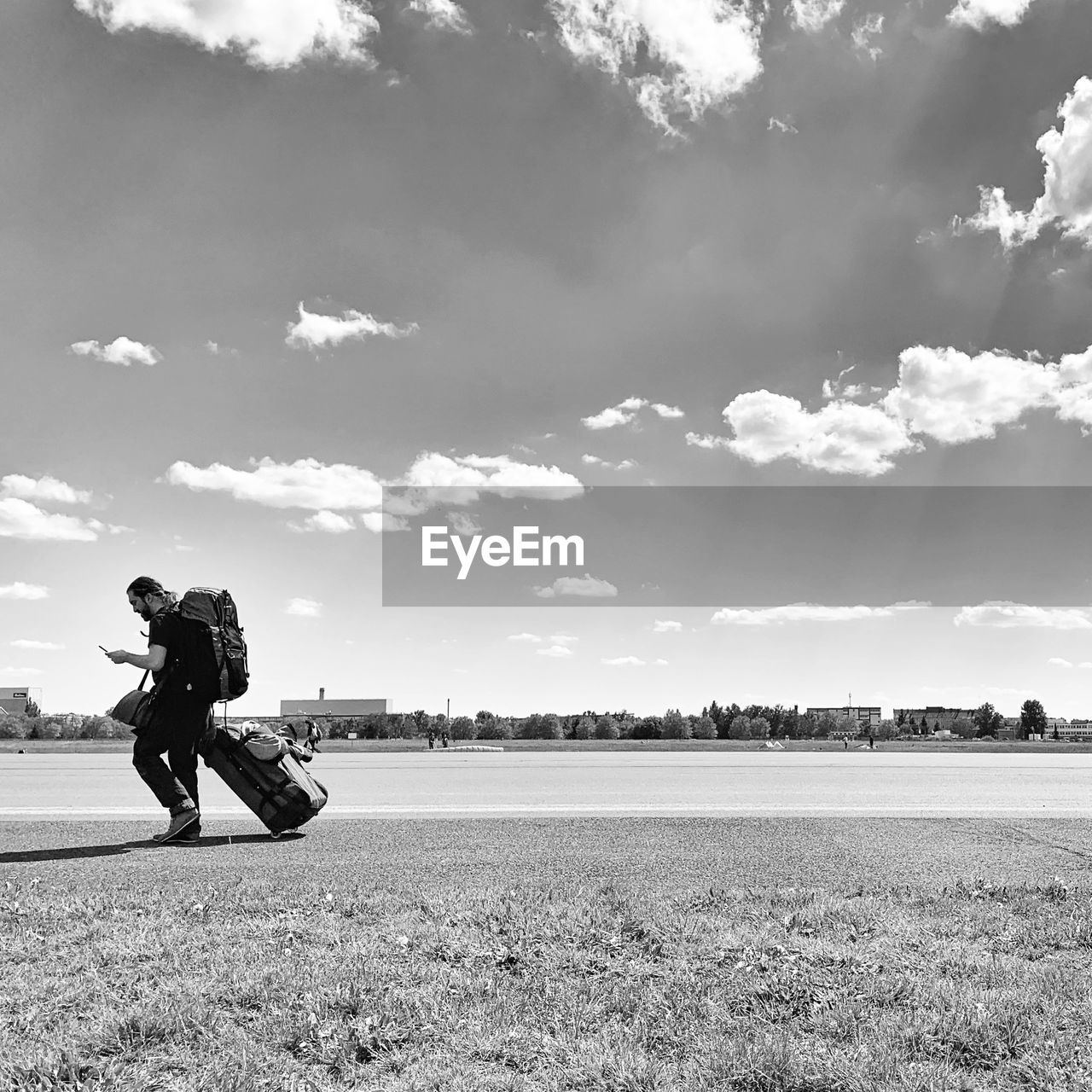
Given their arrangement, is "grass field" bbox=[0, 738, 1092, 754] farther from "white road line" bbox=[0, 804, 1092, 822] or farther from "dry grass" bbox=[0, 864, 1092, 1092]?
"dry grass" bbox=[0, 864, 1092, 1092]

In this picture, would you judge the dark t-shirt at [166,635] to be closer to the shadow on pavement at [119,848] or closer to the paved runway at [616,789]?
the shadow on pavement at [119,848]

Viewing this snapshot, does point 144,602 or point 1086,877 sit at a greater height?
point 144,602

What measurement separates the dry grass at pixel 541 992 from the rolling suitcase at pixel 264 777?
2220 mm

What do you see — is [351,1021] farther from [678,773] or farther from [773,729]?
[773,729]

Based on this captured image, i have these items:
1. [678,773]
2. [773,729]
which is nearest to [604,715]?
[773,729]

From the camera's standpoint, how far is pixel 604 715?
84.2m

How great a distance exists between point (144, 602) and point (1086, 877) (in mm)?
6873

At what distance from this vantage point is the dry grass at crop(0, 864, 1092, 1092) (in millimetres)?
2729

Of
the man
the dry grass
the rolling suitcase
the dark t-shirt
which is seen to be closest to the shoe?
the man

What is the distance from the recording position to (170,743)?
21.9 ft

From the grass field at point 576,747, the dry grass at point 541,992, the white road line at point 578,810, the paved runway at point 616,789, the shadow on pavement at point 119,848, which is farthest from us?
the grass field at point 576,747

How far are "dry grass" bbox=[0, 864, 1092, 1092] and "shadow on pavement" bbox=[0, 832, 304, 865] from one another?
1717 millimetres

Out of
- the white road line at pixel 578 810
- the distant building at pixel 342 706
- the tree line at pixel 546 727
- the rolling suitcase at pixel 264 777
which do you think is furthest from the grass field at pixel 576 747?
the distant building at pixel 342 706

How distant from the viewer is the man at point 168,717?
6570 mm
